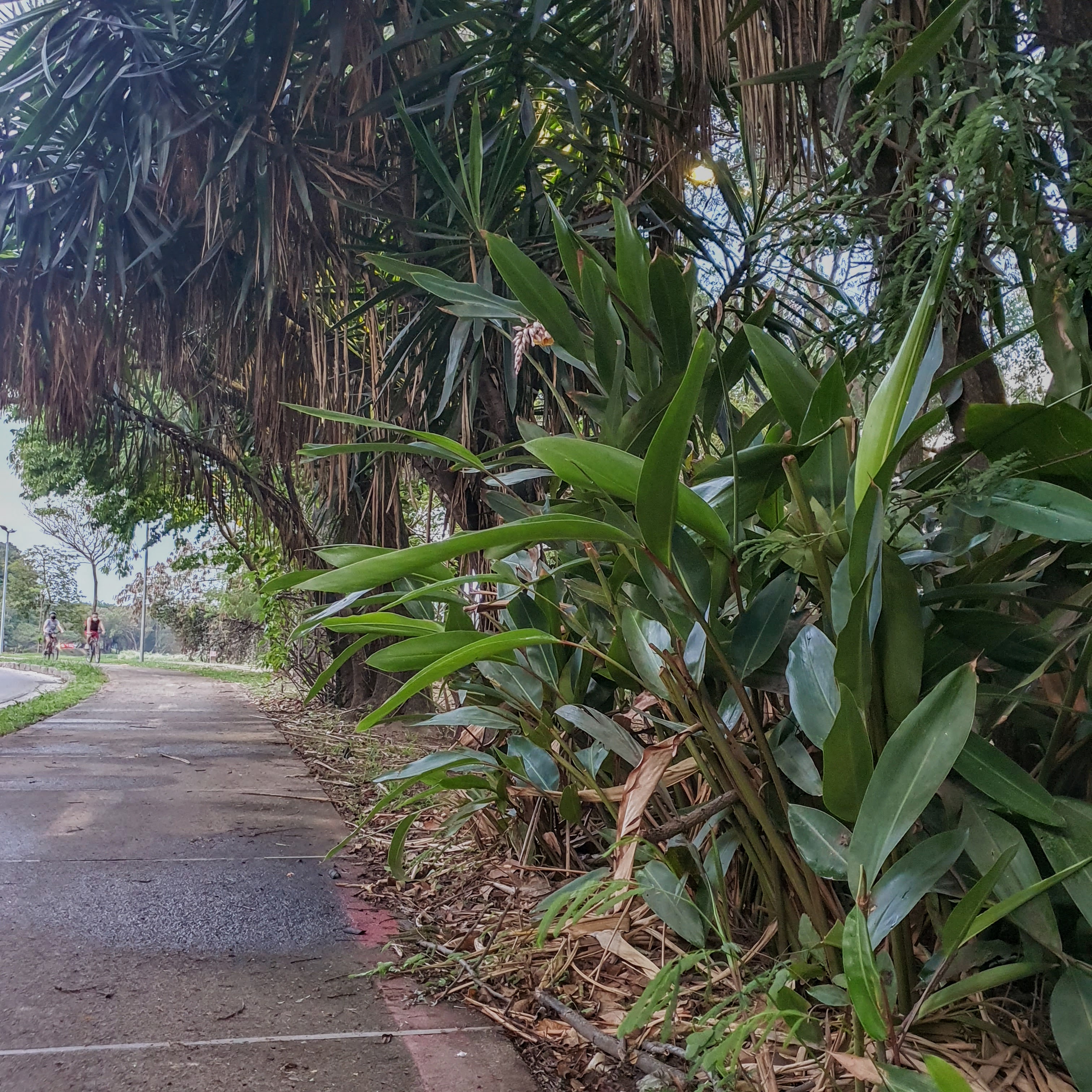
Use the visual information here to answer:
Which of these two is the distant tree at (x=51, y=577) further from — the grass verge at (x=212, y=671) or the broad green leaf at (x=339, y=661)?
the broad green leaf at (x=339, y=661)

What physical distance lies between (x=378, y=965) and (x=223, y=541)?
5.97 metres

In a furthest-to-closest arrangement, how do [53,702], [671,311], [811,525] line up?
[53,702], [671,311], [811,525]

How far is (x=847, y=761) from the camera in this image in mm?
646

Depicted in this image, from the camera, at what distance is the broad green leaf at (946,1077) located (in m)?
0.49

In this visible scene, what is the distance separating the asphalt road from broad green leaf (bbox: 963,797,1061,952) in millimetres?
6245

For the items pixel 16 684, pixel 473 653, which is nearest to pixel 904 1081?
pixel 473 653

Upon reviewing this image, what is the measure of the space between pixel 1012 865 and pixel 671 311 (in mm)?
661

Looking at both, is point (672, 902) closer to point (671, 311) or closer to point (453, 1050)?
point (453, 1050)

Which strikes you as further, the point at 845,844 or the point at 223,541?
the point at 223,541

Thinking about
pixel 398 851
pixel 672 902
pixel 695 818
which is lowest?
pixel 398 851

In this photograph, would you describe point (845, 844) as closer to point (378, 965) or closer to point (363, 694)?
point (378, 965)

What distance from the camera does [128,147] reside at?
8.05 ft

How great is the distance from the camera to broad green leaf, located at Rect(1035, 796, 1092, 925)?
63 centimetres

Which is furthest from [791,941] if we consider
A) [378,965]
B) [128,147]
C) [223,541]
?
[223,541]
